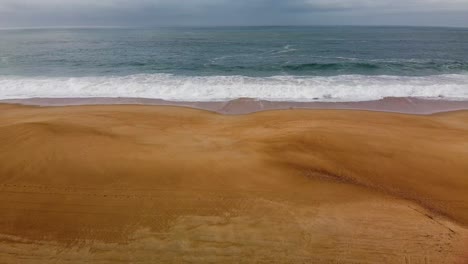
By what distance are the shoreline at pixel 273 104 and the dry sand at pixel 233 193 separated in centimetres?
287

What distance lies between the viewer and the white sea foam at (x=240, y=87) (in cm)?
1645

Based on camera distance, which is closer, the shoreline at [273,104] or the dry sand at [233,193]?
the dry sand at [233,193]

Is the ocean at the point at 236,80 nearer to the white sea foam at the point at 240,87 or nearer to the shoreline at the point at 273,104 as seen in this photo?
the white sea foam at the point at 240,87

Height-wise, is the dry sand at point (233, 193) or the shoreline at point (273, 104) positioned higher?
the shoreline at point (273, 104)

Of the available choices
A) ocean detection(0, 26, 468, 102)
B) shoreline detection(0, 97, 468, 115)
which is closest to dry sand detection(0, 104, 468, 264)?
shoreline detection(0, 97, 468, 115)

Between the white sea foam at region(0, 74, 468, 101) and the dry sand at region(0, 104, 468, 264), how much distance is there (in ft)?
17.6

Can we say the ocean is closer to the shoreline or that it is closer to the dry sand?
the shoreline

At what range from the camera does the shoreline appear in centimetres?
1418

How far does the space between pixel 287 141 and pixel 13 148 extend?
8.51 m

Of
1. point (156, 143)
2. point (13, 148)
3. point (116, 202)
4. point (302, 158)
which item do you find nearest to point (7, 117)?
point (13, 148)

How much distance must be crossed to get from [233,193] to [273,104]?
8.74m

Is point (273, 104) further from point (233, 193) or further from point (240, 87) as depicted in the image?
point (233, 193)

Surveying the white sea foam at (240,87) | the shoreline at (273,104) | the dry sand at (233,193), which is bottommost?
the dry sand at (233,193)

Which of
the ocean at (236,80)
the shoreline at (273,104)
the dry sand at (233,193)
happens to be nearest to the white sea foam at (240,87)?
the ocean at (236,80)
